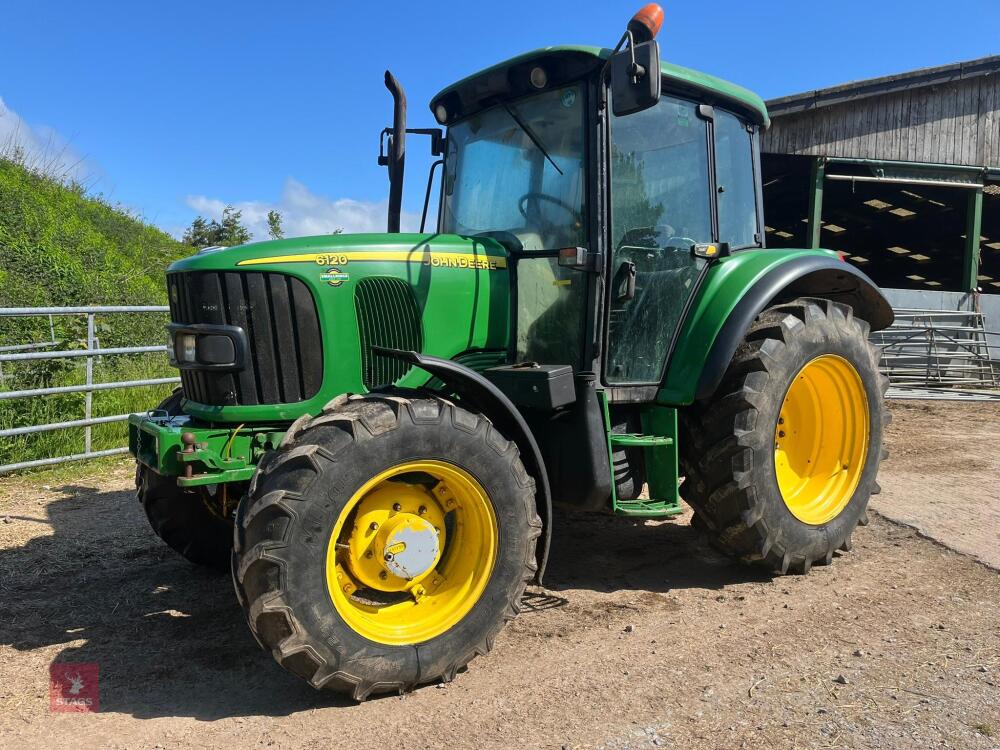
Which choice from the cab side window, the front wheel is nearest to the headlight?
the front wheel

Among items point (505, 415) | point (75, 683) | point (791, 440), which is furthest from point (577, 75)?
point (75, 683)

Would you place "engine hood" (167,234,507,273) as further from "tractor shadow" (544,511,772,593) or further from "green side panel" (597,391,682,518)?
"tractor shadow" (544,511,772,593)

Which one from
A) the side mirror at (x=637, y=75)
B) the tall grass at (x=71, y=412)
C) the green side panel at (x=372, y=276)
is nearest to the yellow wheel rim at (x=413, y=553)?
the green side panel at (x=372, y=276)

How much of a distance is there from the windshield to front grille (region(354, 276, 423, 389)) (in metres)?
0.74

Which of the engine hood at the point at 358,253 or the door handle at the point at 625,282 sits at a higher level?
the engine hood at the point at 358,253

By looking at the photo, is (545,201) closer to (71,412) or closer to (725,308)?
(725,308)

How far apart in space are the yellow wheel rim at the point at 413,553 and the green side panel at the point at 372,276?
0.56 m

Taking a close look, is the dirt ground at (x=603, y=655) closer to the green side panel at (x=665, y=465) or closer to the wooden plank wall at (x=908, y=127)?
the green side panel at (x=665, y=465)

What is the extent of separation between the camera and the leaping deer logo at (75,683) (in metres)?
2.89

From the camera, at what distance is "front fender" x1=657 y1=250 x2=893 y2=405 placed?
3.75m

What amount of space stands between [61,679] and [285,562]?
117 centimetres

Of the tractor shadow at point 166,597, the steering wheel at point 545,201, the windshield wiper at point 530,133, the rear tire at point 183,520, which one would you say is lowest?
the tractor shadow at point 166,597

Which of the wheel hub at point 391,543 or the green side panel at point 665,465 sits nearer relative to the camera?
the wheel hub at point 391,543

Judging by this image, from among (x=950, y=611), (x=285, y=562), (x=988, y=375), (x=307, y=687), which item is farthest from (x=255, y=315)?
(x=988, y=375)
